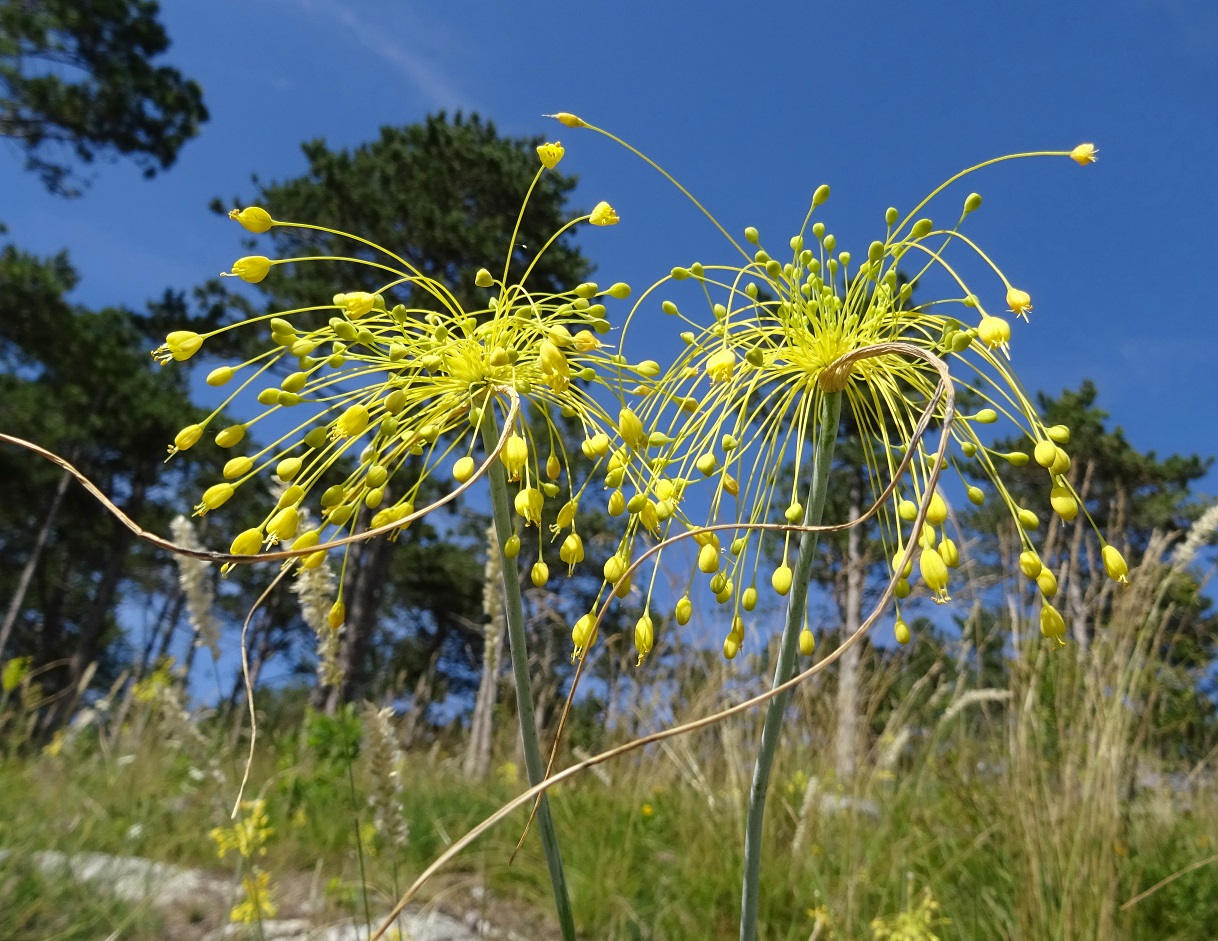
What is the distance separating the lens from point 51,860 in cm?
405

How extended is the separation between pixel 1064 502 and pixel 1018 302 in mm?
254

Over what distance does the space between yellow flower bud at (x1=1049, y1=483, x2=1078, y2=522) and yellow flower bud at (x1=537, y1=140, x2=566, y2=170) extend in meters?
0.76

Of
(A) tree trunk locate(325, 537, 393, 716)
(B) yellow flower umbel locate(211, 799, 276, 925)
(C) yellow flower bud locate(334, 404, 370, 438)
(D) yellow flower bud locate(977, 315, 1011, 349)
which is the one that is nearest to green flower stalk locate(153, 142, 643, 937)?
(C) yellow flower bud locate(334, 404, 370, 438)

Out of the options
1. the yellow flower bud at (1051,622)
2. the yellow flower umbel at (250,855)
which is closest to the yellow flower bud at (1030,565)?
the yellow flower bud at (1051,622)

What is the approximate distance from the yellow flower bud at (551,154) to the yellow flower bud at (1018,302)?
61cm

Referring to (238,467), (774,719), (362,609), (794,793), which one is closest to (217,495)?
(238,467)

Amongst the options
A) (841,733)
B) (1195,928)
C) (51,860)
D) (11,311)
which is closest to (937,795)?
(841,733)

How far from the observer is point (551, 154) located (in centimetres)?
115

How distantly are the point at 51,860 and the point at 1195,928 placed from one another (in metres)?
5.12

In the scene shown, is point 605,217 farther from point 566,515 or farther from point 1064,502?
point 1064,502

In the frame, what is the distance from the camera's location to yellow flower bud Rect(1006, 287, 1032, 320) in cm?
104

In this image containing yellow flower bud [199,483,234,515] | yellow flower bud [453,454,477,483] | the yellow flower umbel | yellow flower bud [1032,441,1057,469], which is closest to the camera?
yellow flower bud [1032,441,1057,469]

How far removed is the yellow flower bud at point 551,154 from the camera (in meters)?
1.13

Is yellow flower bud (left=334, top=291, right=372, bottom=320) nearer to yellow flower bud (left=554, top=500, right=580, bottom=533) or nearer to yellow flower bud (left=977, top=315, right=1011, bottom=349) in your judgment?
yellow flower bud (left=554, top=500, right=580, bottom=533)
